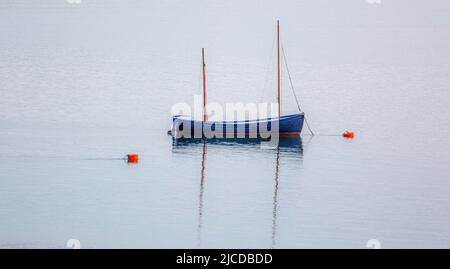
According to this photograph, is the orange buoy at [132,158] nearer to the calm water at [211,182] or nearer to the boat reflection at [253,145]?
the calm water at [211,182]

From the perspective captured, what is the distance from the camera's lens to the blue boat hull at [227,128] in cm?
7469

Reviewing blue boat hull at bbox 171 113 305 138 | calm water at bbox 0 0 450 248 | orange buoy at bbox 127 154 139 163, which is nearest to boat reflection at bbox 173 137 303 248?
calm water at bbox 0 0 450 248

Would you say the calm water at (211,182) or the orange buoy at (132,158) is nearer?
the calm water at (211,182)

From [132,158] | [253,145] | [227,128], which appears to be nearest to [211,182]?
[132,158]

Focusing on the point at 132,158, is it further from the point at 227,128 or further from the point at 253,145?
the point at 227,128

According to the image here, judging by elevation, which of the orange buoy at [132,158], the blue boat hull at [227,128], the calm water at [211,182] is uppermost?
the blue boat hull at [227,128]

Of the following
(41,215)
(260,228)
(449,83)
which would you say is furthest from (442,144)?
(449,83)

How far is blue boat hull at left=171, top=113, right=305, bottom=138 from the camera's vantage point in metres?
74.7

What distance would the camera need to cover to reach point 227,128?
74.8 m

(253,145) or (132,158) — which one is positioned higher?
(132,158)

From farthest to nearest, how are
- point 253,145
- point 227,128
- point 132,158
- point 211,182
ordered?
point 227,128 < point 253,145 < point 132,158 < point 211,182

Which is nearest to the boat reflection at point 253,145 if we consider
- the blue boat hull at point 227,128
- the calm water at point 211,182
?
the calm water at point 211,182

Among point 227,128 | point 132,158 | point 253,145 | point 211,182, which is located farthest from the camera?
point 227,128

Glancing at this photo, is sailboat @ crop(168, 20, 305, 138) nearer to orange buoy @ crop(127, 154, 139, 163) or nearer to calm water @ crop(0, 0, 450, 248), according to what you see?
calm water @ crop(0, 0, 450, 248)
